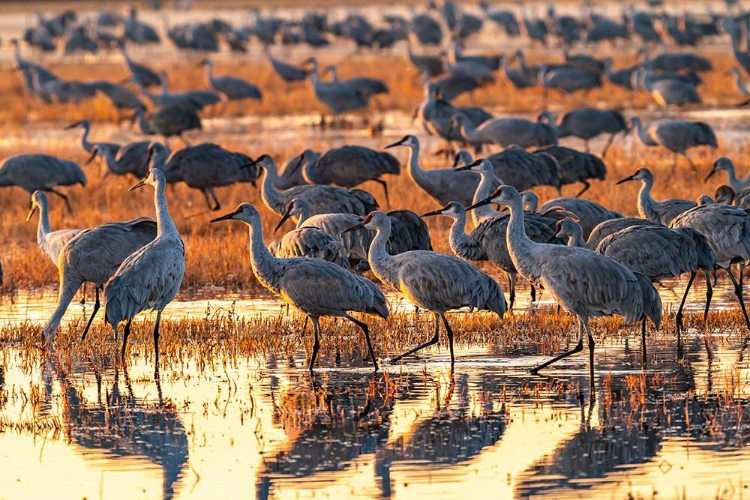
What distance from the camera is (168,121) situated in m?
19.8

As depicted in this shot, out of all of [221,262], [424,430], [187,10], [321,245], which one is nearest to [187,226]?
[221,262]

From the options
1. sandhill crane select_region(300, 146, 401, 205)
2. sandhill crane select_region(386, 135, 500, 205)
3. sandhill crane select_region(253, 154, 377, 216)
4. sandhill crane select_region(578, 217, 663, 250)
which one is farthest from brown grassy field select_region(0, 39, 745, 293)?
sandhill crane select_region(578, 217, 663, 250)

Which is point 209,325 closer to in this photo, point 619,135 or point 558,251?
point 558,251

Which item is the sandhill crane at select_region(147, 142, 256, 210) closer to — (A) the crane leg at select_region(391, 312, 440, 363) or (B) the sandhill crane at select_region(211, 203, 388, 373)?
(A) the crane leg at select_region(391, 312, 440, 363)

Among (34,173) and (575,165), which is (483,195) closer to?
(575,165)

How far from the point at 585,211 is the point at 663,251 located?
93.9 inches

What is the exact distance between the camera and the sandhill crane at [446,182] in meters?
13.2

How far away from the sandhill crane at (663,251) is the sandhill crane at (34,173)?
7460mm

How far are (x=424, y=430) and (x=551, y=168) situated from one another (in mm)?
7807

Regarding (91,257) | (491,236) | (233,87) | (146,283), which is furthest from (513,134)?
(233,87)

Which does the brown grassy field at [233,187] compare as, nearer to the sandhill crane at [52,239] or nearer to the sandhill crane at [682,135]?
the sandhill crane at [682,135]

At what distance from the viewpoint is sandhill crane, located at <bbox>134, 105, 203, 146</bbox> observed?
19750 millimetres

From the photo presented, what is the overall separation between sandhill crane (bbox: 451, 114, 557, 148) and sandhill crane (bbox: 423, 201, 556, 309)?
21.9ft

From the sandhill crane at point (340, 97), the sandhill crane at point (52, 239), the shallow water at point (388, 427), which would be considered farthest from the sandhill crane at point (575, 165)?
the sandhill crane at point (340, 97)
